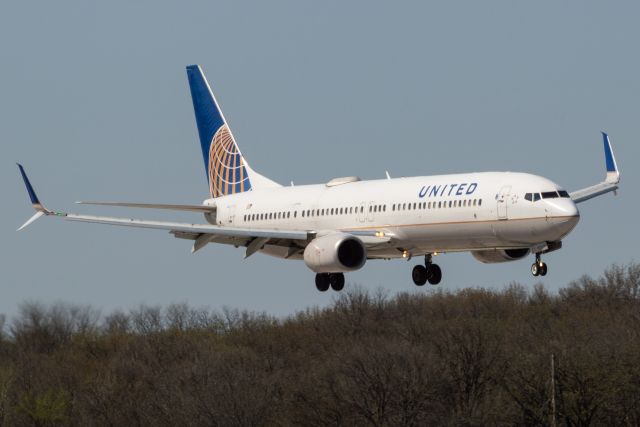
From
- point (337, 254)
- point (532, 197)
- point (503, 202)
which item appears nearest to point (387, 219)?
point (337, 254)

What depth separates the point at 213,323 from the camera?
15850cm

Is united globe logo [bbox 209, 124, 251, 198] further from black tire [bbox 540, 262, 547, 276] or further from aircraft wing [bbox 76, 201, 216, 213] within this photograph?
black tire [bbox 540, 262, 547, 276]

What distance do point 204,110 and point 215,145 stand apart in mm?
2222

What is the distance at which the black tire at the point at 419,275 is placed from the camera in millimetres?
73938

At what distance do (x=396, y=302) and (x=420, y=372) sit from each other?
36567 millimetres

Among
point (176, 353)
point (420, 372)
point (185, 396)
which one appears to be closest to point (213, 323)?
point (176, 353)

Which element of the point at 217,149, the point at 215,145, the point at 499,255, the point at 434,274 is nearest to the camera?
the point at 499,255

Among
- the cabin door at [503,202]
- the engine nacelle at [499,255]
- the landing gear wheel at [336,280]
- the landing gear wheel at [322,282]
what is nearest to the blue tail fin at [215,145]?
the landing gear wheel at [322,282]

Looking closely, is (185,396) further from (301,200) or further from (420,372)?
(301,200)

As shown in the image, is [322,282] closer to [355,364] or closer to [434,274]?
[434,274]

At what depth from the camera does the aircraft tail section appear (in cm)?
8400

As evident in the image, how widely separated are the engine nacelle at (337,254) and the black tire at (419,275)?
353 centimetres

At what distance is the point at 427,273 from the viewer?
73.9 metres

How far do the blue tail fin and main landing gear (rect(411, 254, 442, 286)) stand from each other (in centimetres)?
1257
